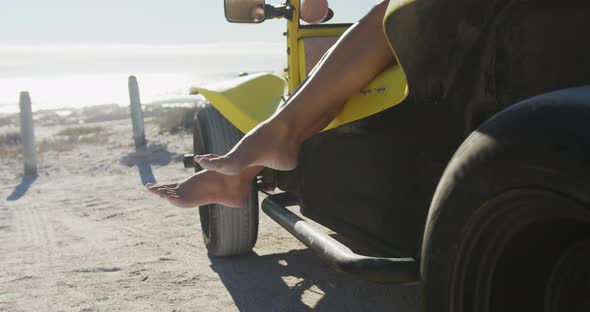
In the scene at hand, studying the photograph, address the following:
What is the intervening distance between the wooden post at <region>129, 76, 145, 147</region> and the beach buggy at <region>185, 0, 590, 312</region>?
8093 mm

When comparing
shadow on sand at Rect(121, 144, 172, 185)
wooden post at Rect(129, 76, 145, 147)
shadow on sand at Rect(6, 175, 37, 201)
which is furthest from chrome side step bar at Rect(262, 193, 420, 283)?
wooden post at Rect(129, 76, 145, 147)

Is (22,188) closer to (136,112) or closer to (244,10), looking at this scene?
(136,112)

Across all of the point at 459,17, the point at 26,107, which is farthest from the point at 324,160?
the point at 26,107

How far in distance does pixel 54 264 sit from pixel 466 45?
10.7 ft

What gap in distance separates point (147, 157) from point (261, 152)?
7.45 meters

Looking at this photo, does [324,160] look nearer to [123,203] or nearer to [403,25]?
[403,25]

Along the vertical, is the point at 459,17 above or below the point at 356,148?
above

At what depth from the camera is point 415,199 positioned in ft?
6.59

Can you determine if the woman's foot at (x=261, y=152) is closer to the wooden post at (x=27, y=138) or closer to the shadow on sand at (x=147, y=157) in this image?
the shadow on sand at (x=147, y=157)

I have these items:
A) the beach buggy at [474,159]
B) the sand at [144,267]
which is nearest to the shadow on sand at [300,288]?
the sand at [144,267]

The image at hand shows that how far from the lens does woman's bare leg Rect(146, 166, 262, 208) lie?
2.87 m

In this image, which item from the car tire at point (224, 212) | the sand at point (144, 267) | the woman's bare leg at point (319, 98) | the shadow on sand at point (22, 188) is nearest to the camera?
the woman's bare leg at point (319, 98)

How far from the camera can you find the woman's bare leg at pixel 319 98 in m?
2.25

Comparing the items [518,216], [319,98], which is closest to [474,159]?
[518,216]
